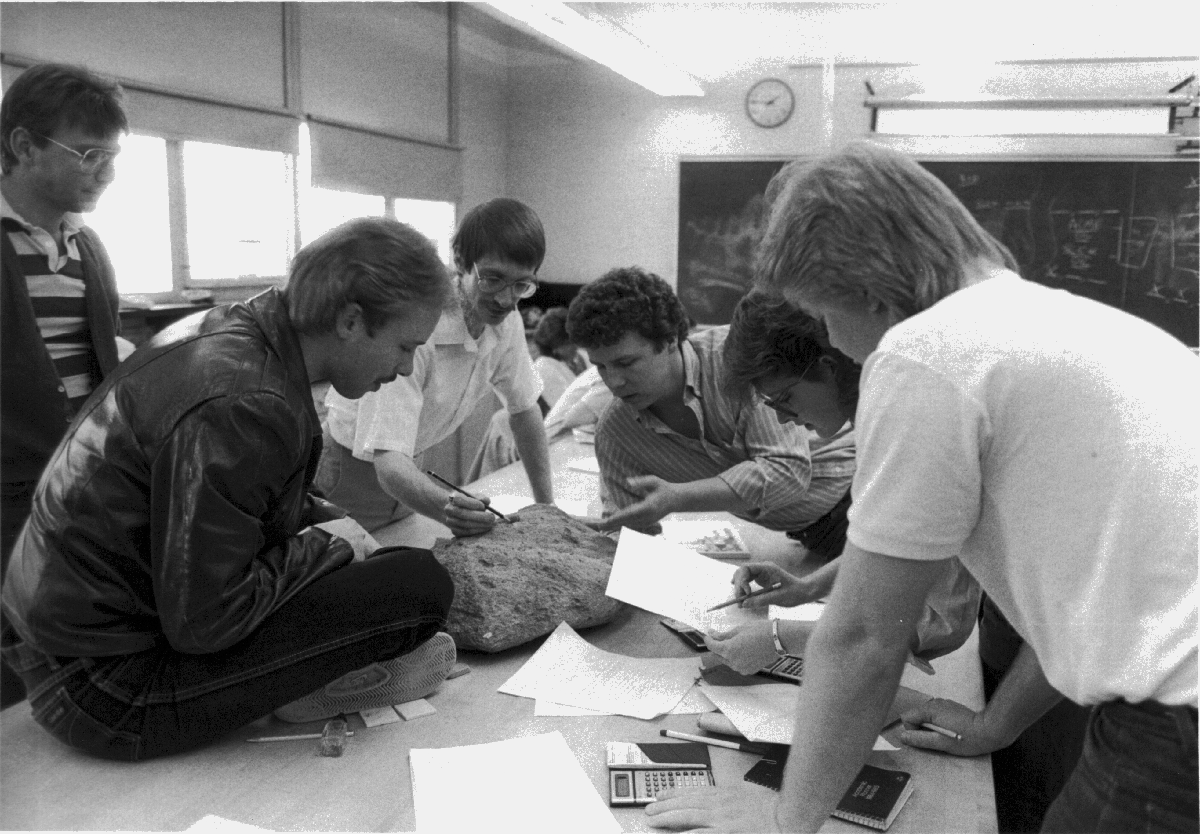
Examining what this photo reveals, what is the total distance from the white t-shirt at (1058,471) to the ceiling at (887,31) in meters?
4.79

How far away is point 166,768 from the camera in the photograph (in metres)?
1.41

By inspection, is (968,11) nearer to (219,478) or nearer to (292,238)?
(292,238)

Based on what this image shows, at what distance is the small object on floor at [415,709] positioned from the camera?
1.59 m

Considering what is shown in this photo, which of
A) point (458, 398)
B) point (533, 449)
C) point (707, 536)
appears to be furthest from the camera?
point (533, 449)

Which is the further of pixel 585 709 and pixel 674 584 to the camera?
pixel 674 584

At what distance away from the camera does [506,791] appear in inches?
52.8

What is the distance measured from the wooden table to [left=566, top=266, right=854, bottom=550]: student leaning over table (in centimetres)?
77

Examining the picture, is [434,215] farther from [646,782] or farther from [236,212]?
[646,782]

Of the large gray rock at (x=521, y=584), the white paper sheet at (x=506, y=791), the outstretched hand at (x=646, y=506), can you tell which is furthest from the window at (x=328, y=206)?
the white paper sheet at (x=506, y=791)

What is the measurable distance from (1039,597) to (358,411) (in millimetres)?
1827

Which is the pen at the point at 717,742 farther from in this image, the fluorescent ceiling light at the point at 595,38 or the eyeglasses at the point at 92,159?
the fluorescent ceiling light at the point at 595,38

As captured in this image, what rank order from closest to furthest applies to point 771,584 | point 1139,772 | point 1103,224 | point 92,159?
point 1139,772, point 771,584, point 92,159, point 1103,224

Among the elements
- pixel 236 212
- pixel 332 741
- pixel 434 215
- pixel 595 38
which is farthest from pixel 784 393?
pixel 434 215

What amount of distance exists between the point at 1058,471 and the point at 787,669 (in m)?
0.89
